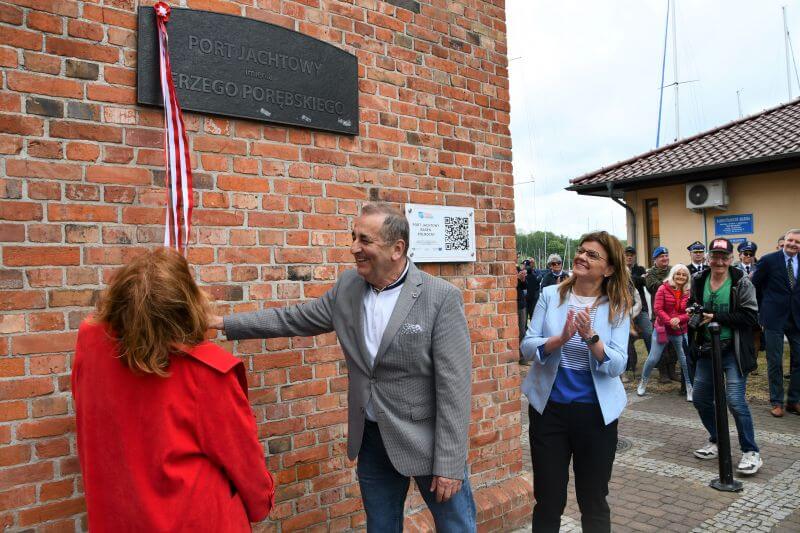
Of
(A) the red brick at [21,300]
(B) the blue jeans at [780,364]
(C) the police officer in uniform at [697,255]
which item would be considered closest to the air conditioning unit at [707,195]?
(C) the police officer in uniform at [697,255]

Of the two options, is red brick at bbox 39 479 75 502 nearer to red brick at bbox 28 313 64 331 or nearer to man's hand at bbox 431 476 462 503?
red brick at bbox 28 313 64 331

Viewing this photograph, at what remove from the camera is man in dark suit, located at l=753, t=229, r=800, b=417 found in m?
7.24

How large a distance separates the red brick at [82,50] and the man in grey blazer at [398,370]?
1.25 m

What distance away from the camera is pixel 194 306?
188cm

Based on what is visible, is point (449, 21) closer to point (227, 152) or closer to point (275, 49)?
point (275, 49)

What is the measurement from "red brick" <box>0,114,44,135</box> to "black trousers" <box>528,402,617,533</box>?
267 centimetres

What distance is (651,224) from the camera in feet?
54.6

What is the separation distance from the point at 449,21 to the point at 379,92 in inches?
33.1

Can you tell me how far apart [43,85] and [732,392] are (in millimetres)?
5374

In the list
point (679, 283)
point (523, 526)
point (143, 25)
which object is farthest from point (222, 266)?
point (679, 283)

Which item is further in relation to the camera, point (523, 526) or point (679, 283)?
point (679, 283)

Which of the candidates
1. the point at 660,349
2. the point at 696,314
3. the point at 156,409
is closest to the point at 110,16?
the point at 156,409

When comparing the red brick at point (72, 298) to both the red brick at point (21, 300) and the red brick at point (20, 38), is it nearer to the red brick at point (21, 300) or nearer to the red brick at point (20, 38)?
the red brick at point (21, 300)

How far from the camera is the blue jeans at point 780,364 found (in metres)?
7.23
